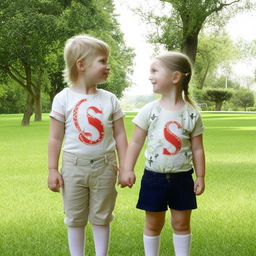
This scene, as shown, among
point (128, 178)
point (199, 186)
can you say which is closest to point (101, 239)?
point (128, 178)

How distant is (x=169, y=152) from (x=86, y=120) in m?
0.59

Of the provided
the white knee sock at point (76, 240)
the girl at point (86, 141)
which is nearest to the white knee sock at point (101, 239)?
the girl at point (86, 141)

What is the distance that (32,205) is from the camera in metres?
7.09

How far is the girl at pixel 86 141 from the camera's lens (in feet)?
12.2

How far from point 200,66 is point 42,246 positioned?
238 ft

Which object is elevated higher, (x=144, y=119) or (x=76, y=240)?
(x=144, y=119)

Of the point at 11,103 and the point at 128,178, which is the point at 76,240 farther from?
the point at 11,103

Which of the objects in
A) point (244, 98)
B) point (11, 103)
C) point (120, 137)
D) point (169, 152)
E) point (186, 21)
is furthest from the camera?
point (244, 98)

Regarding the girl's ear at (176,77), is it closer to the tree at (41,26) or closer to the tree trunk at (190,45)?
the tree at (41,26)

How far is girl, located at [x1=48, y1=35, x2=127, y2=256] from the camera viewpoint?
371 cm

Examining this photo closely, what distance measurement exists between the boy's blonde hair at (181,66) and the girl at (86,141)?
1.37ft

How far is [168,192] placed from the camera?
12.0 feet

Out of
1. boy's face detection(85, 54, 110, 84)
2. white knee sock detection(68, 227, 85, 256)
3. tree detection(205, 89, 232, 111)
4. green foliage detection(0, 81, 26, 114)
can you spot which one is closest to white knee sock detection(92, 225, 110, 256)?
white knee sock detection(68, 227, 85, 256)

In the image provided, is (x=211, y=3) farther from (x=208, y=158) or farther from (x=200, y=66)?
(x=200, y=66)
